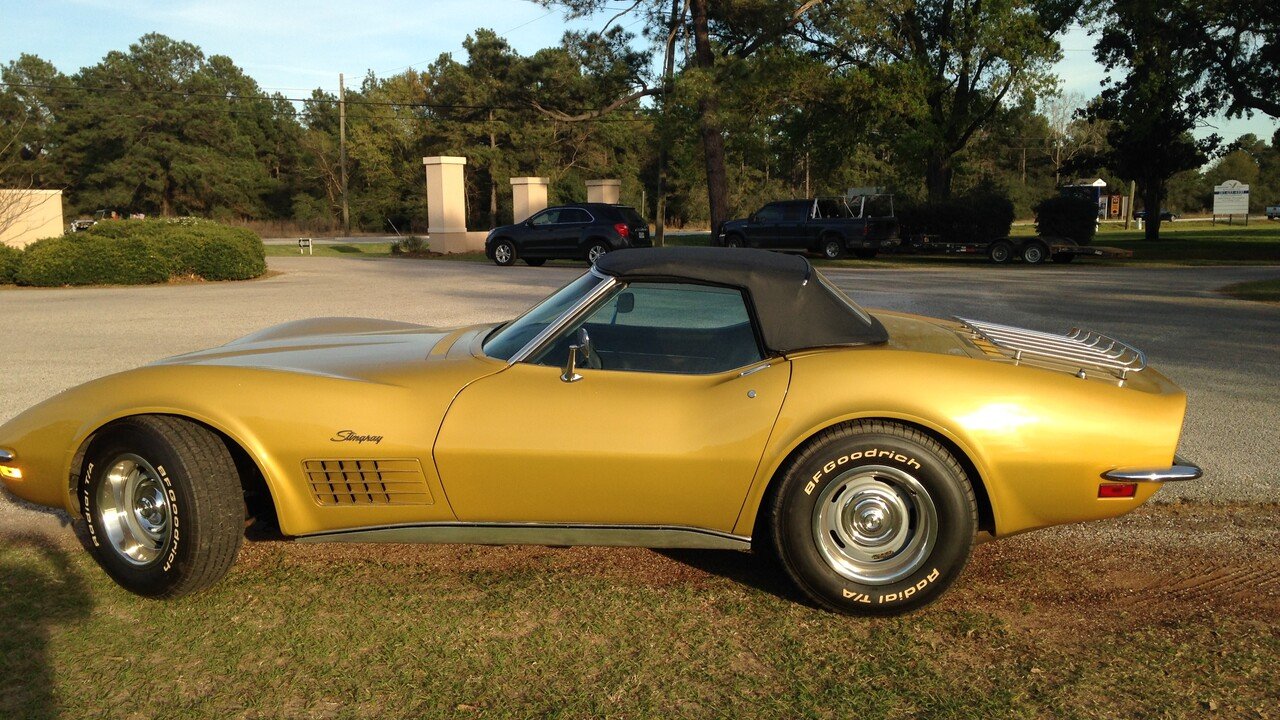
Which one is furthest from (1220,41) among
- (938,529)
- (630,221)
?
(938,529)

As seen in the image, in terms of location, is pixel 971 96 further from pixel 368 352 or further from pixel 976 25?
pixel 368 352

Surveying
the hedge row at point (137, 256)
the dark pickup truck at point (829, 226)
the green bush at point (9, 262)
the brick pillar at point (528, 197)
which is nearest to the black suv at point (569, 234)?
the dark pickup truck at point (829, 226)

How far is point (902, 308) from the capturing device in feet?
42.2

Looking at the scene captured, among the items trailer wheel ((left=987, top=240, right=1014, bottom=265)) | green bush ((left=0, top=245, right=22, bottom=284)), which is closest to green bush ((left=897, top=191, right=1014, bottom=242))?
trailer wheel ((left=987, top=240, right=1014, bottom=265))

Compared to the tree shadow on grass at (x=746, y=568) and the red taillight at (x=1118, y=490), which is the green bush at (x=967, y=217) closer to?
the tree shadow on grass at (x=746, y=568)

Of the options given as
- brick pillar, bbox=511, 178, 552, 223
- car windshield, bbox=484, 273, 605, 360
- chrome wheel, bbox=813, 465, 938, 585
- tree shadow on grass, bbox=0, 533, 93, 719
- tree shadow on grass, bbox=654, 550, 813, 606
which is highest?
brick pillar, bbox=511, 178, 552, 223

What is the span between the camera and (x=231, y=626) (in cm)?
320

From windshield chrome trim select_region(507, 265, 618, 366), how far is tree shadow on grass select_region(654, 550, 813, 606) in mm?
1079

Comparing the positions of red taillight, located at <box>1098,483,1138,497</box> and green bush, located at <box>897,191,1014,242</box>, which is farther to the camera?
green bush, located at <box>897,191,1014,242</box>

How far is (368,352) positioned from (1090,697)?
9.50 feet

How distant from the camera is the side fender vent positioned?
330 centimetres

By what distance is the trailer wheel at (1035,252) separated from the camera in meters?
24.0

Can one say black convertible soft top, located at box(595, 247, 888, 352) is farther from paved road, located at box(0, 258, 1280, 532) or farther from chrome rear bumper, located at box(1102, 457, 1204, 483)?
paved road, located at box(0, 258, 1280, 532)

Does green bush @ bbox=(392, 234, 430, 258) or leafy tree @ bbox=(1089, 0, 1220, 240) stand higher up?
leafy tree @ bbox=(1089, 0, 1220, 240)
